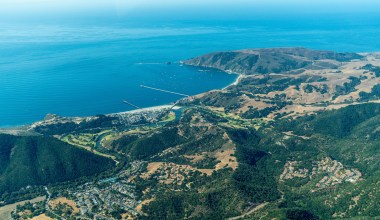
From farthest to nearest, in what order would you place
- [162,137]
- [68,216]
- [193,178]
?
[162,137]
[193,178]
[68,216]

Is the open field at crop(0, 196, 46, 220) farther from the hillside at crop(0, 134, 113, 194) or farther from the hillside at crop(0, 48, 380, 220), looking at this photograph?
the hillside at crop(0, 134, 113, 194)

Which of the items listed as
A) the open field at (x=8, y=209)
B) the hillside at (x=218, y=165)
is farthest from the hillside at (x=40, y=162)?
the open field at (x=8, y=209)

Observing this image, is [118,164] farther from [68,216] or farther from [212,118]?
[212,118]

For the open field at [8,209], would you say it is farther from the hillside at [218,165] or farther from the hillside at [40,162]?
the hillside at [40,162]

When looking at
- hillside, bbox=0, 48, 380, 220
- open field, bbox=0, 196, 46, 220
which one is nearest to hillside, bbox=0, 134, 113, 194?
hillside, bbox=0, 48, 380, 220

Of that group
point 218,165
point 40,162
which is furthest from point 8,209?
point 218,165

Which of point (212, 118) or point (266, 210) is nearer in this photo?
point (266, 210)

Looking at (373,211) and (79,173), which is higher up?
(373,211)

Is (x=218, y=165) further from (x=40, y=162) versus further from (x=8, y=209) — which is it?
(x=8, y=209)

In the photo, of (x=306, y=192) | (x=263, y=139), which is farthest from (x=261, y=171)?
(x=263, y=139)
